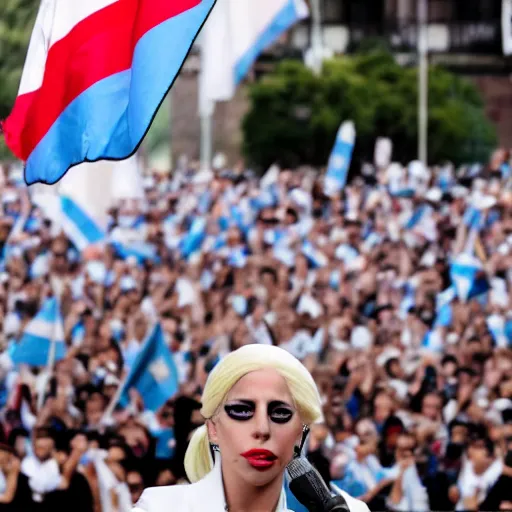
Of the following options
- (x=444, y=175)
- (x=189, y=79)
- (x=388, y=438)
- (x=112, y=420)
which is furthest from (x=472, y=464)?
(x=189, y=79)

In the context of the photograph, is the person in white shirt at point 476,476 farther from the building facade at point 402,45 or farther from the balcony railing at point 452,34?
the balcony railing at point 452,34

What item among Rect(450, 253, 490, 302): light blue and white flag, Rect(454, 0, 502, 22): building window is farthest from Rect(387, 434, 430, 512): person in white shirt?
Rect(454, 0, 502, 22): building window

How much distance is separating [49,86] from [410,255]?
1393 centimetres

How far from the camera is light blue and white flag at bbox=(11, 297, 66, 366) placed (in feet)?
45.6

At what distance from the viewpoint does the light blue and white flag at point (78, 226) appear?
762 inches

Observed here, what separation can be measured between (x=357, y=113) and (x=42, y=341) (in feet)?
116

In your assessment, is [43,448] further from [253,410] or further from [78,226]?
[78,226]

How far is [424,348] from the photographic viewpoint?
48.3 ft

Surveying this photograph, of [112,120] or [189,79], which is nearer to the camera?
[112,120]

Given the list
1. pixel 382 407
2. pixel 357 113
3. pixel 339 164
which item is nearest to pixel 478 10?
pixel 357 113

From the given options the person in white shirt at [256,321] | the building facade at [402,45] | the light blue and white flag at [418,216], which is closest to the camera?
the person in white shirt at [256,321]

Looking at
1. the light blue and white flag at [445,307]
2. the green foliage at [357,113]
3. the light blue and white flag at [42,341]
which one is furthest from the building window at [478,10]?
the light blue and white flag at [42,341]

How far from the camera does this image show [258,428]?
3.75m

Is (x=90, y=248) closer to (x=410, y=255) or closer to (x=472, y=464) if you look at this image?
(x=410, y=255)
